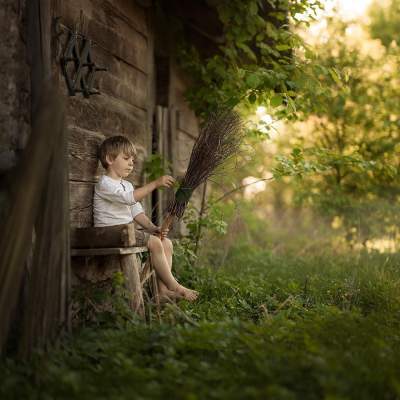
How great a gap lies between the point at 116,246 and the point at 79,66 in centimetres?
135

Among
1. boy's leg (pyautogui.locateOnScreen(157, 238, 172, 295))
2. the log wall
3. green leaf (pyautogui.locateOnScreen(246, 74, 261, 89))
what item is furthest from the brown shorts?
green leaf (pyautogui.locateOnScreen(246, 74, 261, 89))

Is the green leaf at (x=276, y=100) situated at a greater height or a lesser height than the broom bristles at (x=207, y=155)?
greater

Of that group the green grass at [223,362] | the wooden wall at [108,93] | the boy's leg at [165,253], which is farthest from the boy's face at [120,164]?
the green grass at [223,362]

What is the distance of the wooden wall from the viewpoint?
4285 mm

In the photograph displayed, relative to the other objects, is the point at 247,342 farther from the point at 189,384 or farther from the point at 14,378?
the point at 14,378

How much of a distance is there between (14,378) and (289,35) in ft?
14.3

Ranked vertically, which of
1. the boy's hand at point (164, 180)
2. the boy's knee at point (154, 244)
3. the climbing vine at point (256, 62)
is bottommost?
the boy's knee at point (154, 244)

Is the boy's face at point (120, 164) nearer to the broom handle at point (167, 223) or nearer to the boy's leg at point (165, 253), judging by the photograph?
the broom handle at point (167, 223)

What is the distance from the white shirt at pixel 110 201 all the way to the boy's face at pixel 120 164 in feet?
0.26

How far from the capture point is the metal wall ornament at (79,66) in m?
4.13

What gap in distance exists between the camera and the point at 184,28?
7312mm

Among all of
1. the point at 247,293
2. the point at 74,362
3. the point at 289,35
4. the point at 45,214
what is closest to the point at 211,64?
the point at 289,35

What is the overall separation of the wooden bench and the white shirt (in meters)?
0.52

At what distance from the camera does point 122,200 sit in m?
4.43
